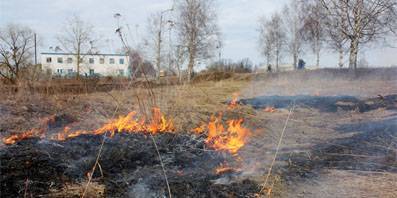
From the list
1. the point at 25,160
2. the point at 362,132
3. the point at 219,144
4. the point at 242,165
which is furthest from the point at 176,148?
the point at 362,132

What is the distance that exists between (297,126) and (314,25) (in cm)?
1877

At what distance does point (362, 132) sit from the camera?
827 centimetres

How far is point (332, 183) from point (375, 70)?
18.0 m

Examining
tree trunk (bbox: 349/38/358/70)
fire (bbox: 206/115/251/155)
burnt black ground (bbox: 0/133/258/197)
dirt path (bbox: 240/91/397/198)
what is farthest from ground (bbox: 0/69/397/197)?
tree trunk (bbox: 349/38/358/70)

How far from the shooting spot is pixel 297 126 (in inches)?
372

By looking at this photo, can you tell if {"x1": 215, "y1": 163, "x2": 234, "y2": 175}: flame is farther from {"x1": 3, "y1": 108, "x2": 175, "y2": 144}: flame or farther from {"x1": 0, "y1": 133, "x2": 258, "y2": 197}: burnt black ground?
{"x1": 3, "y1": 108, "x2": 175, "y2": 144}: flame

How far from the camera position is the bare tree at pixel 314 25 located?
23.3 meters

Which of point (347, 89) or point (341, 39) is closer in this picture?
point (347, 89)

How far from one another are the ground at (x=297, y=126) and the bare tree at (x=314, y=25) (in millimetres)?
8668

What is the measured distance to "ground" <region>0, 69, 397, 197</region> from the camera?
5.02m

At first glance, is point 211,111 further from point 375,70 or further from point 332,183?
point 375,70

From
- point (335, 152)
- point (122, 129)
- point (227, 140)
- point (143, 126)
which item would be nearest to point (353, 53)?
point (335, 152)

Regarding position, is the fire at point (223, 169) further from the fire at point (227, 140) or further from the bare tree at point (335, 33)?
the bare tree at point (335, 33)

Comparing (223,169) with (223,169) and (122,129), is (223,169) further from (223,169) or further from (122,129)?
(122,129)
